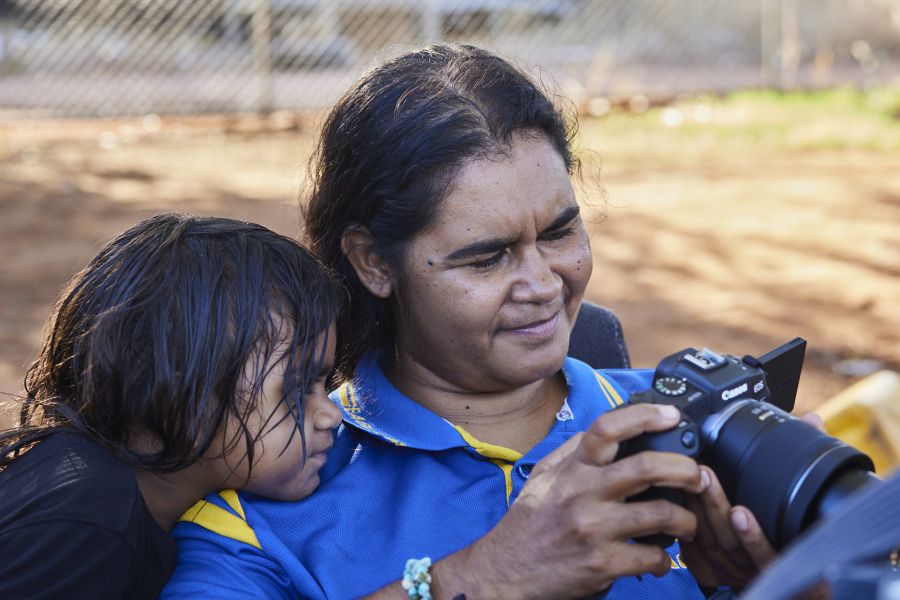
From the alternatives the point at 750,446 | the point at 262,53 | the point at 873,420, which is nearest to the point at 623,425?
the point at 750,446

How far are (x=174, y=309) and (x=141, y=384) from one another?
0.45 feet

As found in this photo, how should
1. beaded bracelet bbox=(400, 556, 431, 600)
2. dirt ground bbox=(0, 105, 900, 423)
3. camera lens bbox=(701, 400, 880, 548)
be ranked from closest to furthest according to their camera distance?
camera lens bbox=(701, 400, 880, 548) → beaded bracelet bbox=(400, 556, 431, 600) → dirt ground bbox=(0, 105, 900, 423)

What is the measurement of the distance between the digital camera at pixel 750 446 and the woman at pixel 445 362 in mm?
130

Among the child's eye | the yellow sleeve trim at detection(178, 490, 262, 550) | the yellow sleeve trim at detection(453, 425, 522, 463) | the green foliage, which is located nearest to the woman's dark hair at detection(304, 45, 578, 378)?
the child's eye

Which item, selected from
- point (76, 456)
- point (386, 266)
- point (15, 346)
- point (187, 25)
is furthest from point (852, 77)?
point (76, 456)

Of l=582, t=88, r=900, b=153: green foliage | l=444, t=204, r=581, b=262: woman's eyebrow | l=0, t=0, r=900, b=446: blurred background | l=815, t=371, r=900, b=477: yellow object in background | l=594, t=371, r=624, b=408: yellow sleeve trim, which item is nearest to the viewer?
l=444, t=204, r=581, b=262: woman's eyebrow

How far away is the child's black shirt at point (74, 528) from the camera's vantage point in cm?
154

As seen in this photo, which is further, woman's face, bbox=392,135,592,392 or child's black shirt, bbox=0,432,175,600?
woman's face, bbox=392,135,592,392

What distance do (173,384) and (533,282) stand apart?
0.67 metres

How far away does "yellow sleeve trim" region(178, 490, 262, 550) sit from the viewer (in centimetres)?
186

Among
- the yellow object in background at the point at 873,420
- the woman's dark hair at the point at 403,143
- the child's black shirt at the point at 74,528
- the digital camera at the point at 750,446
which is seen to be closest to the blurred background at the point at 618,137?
the yellow object in background at the point at 873,420

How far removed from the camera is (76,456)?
1692 mm

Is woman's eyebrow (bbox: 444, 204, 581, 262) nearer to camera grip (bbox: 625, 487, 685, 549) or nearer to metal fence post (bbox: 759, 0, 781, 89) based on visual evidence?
camera grip (bbox: 625, 487, 685, 549)

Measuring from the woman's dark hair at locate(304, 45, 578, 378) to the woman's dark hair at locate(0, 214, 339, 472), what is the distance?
0.24m
